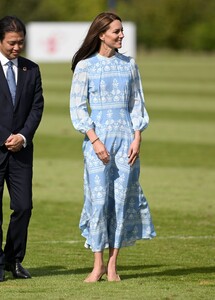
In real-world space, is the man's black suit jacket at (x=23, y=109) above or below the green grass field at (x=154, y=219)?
above

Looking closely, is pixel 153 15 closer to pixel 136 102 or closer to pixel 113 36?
pixel 136 102

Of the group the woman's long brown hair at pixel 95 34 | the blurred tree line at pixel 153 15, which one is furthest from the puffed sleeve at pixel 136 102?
the blurred tree line at pixel 153 15

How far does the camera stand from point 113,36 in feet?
30.0

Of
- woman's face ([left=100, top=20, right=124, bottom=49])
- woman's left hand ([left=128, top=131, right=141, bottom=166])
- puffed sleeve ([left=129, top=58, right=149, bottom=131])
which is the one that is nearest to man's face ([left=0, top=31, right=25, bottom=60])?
woman's face ([left=100, top=20, right=124, bottom=49])

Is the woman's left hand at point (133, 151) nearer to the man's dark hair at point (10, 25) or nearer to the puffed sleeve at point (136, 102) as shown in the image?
the puffed sleeve at point (136, 102)

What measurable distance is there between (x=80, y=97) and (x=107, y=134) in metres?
0.35

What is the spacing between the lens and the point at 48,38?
53250mm

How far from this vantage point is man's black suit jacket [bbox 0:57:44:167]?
30.2 ft

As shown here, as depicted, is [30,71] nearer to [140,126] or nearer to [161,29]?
[140,126]

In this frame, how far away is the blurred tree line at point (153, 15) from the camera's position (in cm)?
10162

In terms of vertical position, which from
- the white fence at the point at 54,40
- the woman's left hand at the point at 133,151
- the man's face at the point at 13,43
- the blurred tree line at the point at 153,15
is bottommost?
the blurred tree line at the point at 153,15

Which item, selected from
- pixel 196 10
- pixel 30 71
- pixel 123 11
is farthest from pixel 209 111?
pixel 196 10

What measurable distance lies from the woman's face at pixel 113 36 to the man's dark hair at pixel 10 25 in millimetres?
624

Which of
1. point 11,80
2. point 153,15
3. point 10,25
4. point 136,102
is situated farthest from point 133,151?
point 153,15
